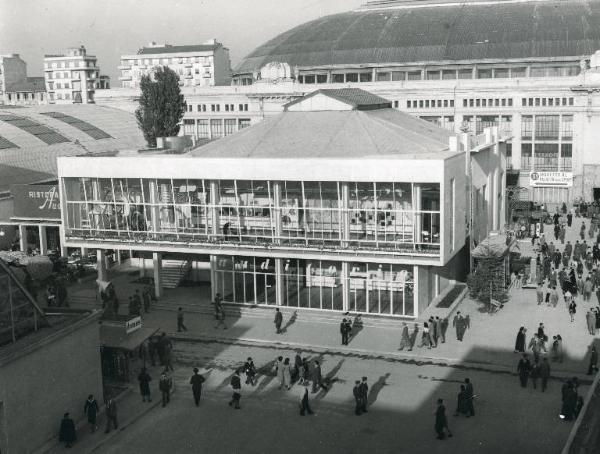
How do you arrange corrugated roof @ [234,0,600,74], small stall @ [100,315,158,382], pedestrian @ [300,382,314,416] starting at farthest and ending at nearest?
corrugated roof @ [234,0,600,74]
small stall @ [100,315,158,382]
pedestrian @ [300,382,314,416]

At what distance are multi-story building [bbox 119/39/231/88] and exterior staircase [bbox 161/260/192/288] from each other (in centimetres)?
10635

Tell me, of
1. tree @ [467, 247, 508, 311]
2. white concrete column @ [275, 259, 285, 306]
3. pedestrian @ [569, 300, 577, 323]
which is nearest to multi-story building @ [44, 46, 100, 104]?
white concrete column @ [275, 259, 285, 306]

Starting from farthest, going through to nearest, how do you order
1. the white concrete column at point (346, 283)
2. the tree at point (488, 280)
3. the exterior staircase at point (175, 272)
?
the exterior staircase at point (175, 272) → the white concrete column at point (346, 283) → the tree at point (488, 280)

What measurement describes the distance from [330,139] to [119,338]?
20.0 metres

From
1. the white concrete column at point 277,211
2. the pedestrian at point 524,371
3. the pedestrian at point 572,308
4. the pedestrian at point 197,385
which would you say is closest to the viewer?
the pedestrian at point 197,385

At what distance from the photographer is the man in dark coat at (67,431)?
25.8 meters

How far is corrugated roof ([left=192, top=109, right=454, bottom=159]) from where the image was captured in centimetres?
4484

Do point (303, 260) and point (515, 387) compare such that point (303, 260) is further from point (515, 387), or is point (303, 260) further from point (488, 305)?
point (515, 387)

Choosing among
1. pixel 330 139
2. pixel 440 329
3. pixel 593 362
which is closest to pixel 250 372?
pixel 440 329

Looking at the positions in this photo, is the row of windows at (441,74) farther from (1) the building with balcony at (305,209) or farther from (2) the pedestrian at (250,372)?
(2) the pedestrian at (250,372)

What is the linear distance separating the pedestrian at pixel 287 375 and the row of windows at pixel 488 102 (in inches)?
2046

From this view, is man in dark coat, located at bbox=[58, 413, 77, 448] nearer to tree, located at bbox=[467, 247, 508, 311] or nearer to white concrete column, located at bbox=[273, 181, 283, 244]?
white concrete column, located at bbox=[273, 181, 283, 244]

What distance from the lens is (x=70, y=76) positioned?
522 feet

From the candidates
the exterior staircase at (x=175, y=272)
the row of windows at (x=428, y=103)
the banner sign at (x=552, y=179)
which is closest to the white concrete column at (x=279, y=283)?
the exterior staircase at (x=175, y=272)
